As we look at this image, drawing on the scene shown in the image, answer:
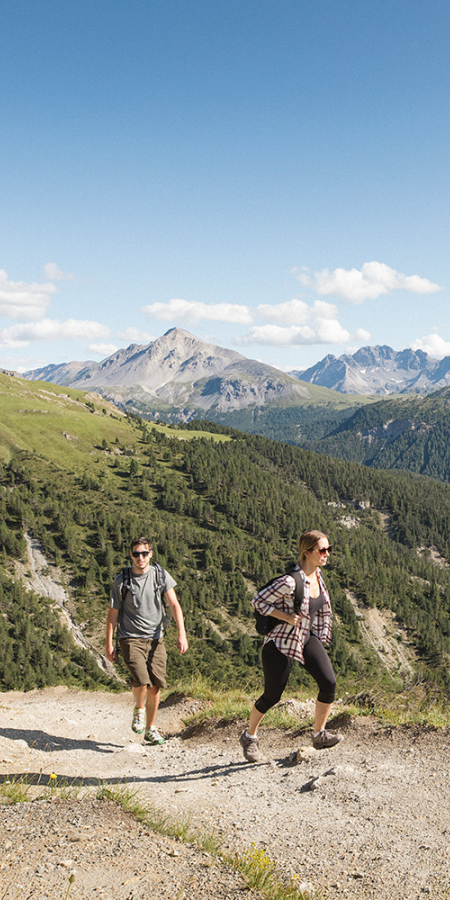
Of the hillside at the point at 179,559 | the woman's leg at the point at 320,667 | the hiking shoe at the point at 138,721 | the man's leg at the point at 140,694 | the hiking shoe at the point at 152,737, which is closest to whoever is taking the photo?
the woman's leg at the point at 320,667

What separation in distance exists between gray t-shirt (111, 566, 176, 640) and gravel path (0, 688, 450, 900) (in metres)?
2.43

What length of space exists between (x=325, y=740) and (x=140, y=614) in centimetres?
418

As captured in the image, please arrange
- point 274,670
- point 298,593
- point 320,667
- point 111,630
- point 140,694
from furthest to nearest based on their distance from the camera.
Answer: point 140,694, point 111,630, point 320,667, point 274,670, point 298,593

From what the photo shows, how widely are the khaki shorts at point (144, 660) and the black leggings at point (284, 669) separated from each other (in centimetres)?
253

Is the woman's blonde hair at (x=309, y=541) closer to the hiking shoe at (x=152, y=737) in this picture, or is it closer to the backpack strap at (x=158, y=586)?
the backpack strap at (x=158, y=586)

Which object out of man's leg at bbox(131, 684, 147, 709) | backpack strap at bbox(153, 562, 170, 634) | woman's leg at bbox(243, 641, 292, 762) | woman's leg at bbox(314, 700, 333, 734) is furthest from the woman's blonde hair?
man's leg at bbox(131, 684, 147, 709)

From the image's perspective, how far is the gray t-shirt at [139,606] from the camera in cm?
935

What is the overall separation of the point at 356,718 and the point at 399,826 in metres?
4.21

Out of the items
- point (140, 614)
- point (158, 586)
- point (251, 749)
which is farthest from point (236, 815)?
point (158, 586)

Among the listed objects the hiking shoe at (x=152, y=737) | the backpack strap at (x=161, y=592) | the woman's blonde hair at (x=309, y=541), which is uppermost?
the woman's blonde hair at (x=309, y=541)

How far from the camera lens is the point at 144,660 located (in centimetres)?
960

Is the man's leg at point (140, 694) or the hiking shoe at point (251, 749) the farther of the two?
the man's leg at point (140, 694)

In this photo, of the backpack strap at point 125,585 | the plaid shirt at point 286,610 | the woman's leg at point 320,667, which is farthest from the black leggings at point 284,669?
the backpack strap at point 125,585

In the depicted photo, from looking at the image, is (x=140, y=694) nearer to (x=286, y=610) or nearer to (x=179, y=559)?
(x=286, y=610)
